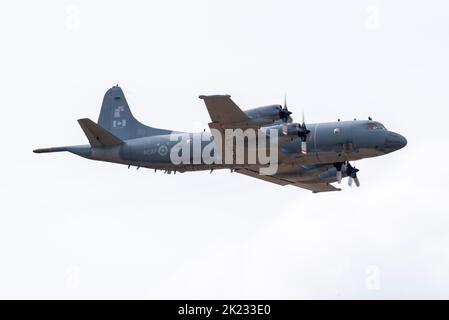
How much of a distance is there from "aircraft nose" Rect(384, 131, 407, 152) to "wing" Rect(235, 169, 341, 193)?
711cm

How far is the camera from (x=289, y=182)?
51719mm

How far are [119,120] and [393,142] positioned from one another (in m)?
16.1

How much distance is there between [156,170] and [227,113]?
22.4ft

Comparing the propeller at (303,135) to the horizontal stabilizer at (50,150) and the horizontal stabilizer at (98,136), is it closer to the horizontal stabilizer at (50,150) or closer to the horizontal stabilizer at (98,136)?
the horizontal stabilizer at (98,136)

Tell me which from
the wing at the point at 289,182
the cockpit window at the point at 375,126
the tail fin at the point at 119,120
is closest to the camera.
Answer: the cockpit window at the point at 375,126

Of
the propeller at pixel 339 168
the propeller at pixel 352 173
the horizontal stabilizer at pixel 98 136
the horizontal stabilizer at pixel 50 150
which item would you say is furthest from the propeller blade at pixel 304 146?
the horizontal stabilizer at pixel 50 150

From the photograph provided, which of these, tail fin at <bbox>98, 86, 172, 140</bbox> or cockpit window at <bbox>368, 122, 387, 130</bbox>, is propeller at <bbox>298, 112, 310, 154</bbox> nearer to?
cockpit window at <bbox>368, 122, 387, 130</bbox>

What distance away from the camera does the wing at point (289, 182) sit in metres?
49.4

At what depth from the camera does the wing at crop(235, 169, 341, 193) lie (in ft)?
162

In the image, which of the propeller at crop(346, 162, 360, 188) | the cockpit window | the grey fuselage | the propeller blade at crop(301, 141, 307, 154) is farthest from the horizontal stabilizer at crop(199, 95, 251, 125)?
the propeller at crop(346, 162, 360, 188)

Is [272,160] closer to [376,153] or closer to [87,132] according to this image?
[376,153]

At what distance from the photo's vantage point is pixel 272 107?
4375cm
